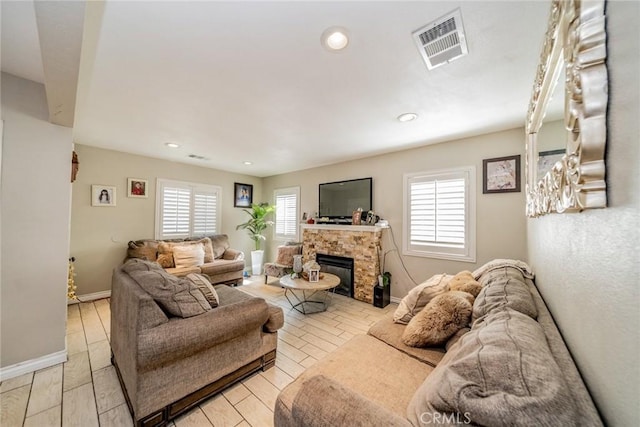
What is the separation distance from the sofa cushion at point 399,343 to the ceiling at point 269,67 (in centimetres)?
197

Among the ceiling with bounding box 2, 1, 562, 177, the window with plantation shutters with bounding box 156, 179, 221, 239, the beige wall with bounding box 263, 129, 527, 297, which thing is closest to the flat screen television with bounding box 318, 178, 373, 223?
the beige wall with bounding box 263, 129, 527, 297

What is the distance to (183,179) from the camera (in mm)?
4766

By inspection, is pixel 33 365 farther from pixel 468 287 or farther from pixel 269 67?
pixel 468 287

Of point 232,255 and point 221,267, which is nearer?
point 221,267

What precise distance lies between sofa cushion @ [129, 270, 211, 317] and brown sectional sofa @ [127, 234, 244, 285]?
2279 mm

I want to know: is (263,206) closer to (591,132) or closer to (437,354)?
(437,354)

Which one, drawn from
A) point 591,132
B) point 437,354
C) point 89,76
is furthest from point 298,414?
point 89,76

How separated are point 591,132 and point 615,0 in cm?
29

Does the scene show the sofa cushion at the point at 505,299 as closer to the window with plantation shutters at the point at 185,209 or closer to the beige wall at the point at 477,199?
the beige wall at the point at 477,199

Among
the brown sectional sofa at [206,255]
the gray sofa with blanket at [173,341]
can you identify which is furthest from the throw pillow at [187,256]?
the gray sofa with blanket at [173,341]

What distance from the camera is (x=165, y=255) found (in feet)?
12.8

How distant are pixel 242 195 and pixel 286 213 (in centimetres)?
121

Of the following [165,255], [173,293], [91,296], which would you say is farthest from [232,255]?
[173,293]

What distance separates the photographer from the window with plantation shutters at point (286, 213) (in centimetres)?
541
